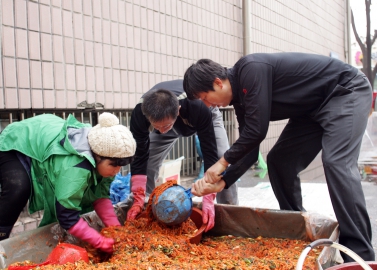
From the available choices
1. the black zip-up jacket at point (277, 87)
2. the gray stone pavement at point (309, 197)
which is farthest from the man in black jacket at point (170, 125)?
the gray stone pavement at point (309, 197)

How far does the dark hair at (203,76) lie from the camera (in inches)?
111

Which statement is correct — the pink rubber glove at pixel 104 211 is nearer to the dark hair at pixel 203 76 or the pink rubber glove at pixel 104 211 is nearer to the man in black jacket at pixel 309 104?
the man in black jacket at pixel 309 104

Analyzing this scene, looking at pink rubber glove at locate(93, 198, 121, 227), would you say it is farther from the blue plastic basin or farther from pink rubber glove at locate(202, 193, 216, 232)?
pink rubber glove at locate(202, 193, 216, 232)

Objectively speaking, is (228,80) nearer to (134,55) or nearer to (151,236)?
(151,236)

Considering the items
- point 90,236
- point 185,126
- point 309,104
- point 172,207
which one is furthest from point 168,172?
point 309,104

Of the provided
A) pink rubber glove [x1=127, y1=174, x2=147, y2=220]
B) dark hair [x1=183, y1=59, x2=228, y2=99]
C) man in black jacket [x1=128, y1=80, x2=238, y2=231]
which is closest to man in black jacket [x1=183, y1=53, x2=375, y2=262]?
dark hair [x1=183, y1=59, x2=228, y2=99]

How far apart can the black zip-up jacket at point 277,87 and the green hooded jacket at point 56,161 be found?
102 centimetres

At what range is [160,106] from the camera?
313 cm

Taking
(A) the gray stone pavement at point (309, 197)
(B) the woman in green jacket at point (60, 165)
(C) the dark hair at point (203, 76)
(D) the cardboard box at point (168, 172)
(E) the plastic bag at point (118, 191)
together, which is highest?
(C) the dark hair at point (203, 76)

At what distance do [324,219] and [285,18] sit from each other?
7052 millimetres

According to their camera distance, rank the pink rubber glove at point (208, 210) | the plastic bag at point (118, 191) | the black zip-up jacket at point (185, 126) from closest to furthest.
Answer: the pink rubber glove at point (208, 210)
the black zip-up jacket at point (185, 126)
the plastic bag at point (118, 191)

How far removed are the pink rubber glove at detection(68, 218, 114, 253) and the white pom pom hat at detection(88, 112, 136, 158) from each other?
1.68 ft

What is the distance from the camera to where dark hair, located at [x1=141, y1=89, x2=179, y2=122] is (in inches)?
124

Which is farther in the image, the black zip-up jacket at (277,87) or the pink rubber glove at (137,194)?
the pink rubber glove at (137,194)
